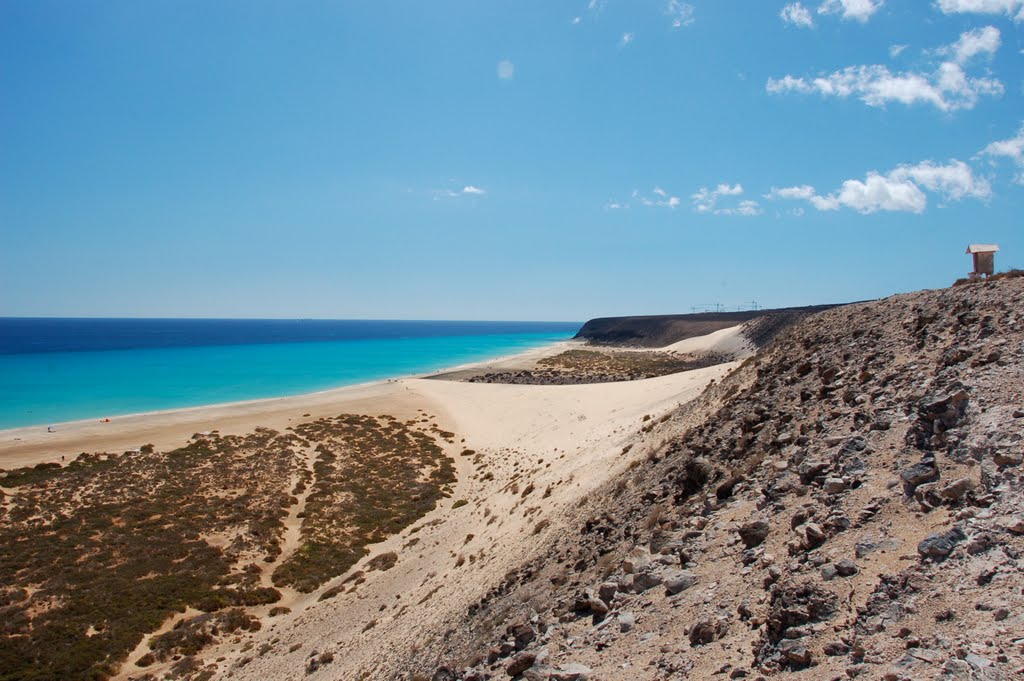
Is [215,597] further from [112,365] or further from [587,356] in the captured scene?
[112,365]

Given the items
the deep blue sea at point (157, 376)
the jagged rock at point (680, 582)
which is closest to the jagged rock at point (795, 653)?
the jagged rock at point (680, 582)

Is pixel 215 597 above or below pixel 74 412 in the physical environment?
below

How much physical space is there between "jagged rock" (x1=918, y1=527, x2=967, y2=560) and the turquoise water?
62.9 metres

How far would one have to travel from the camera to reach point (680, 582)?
326 inches

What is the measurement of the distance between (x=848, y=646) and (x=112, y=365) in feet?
407

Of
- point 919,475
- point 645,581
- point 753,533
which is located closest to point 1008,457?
point 919,475

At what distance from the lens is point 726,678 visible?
19.4ft

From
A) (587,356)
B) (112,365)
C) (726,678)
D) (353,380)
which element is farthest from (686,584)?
(112,365)

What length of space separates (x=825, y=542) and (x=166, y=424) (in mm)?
49441

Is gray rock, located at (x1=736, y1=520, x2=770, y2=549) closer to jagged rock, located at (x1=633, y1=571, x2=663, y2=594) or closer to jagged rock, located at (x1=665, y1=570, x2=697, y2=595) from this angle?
jagged rock, located at (x1=665, y1=570, x2=697, y2=595)

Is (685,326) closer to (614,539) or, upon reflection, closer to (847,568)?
(614,539)

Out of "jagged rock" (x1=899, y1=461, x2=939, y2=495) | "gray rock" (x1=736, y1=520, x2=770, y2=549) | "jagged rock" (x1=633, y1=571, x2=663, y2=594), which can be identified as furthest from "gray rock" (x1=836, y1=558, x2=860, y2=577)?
"jagged rock" (x1=633, y1=571, x2=663, y2=594)

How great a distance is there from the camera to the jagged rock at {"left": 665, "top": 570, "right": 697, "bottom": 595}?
26.9ft

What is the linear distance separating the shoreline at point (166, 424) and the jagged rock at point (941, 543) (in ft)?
136
